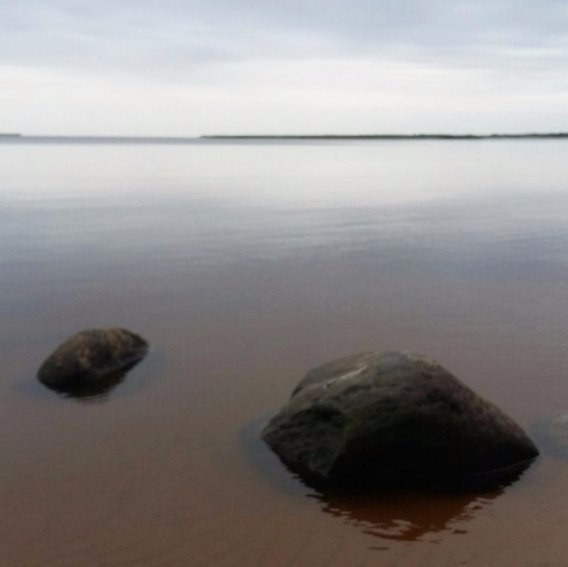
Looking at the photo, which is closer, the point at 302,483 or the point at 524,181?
the point at 302,483

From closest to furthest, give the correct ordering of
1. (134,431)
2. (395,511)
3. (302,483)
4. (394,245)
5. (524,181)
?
(395,511), (302,483), (134,431), (394,245), (524,181)

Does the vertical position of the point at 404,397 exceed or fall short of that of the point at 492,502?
it exceeds it

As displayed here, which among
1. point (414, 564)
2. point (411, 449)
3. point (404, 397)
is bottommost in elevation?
point (414, 564)

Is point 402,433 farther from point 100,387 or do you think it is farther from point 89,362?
point 89,362

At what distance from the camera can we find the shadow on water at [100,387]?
10.8 meters

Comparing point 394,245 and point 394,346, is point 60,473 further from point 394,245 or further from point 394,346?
point 394,245

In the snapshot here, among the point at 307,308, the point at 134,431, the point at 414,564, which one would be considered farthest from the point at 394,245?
the point at 414,564

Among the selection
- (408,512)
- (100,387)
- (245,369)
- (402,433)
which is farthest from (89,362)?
(408,512)

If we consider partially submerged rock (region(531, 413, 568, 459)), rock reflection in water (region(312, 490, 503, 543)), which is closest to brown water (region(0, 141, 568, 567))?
rock reflection in water (region(312, 490, 503, 543))

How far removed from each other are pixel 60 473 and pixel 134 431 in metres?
1.34

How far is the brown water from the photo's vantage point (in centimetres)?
728

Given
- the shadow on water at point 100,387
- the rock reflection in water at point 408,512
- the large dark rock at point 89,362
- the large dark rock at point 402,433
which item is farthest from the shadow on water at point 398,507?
the large dark rock at point 89,362

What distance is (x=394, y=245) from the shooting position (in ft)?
80.6

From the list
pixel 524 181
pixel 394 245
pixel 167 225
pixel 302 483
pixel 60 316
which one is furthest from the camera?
pixel 524 181
